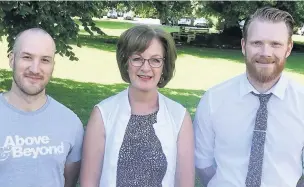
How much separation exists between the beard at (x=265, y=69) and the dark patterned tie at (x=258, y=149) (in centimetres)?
15

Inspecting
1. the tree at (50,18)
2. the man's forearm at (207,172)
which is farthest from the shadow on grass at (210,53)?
the man's forearm at (207,172)

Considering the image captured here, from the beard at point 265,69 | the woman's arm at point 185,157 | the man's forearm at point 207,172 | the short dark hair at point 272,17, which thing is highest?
the short dark hair at point 272,17

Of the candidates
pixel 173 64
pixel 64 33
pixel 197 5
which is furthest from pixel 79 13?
pixel 197 5

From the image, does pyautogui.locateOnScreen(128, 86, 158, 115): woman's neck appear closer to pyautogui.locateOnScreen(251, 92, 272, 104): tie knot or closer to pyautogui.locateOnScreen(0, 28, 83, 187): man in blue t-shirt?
pyautogui.locateOnScreen(0, 28, 83, 187): man in blue t-shirt

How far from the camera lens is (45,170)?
8.71ft

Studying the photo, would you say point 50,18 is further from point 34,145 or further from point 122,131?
point 34,145

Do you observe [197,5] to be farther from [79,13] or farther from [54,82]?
[79,13]

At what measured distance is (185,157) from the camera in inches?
115

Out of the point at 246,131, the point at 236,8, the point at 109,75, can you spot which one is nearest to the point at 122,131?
the point at 246,131

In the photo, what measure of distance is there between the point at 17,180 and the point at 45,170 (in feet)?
0.51

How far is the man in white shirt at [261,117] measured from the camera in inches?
114

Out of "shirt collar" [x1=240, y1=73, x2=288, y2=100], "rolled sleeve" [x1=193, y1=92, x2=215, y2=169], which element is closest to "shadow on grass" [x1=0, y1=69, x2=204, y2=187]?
"rolled sleeve" [x1=193, y1=92, x2=215, y2=169]

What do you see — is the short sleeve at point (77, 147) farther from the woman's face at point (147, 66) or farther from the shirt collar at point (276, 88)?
the shirt collar at point (276, 88)

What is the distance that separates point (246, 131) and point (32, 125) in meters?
1.30
